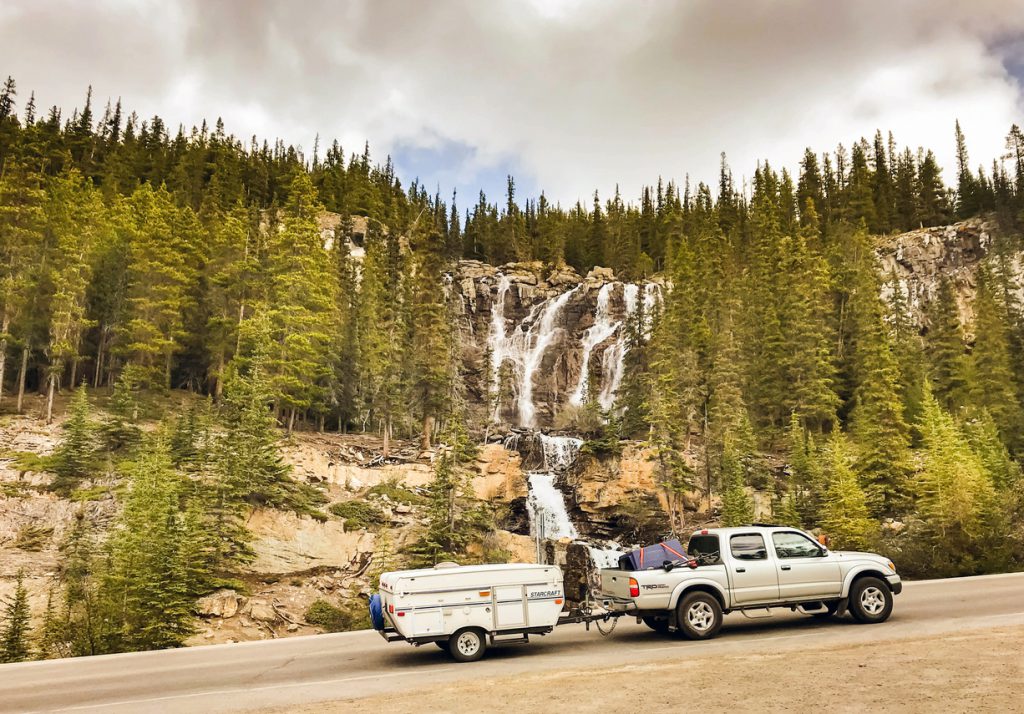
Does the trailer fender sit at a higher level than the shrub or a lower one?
higher

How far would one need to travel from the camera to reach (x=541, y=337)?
70.9m

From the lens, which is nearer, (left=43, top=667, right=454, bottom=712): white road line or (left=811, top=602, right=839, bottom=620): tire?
(left=43, top=667, right=454, bottom=712): white road line

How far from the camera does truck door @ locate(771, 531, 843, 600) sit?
12.1 m

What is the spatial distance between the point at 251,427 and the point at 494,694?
76.3ft

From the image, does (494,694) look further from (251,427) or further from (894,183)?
(894,183)

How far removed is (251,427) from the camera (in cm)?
2836

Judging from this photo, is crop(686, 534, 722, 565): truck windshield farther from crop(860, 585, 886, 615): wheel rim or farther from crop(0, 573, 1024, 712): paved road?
crop(860, 585, 886, 615): wheel rim

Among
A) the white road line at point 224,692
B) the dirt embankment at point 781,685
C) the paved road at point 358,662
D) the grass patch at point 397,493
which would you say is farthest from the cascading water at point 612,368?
the white road line at point 224,692

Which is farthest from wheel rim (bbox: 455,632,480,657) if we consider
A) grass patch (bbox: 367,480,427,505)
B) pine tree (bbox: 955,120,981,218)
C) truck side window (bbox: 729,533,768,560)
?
pine tree (bbox: 955,120,981,218)

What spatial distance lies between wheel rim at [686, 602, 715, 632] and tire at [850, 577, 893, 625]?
118 inches

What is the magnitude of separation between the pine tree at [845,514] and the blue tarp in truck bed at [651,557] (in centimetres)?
1852

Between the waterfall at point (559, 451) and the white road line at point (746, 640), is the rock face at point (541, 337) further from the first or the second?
the white road line at point (746, 640)

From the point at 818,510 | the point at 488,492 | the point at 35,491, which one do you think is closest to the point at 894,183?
the point at 818,510

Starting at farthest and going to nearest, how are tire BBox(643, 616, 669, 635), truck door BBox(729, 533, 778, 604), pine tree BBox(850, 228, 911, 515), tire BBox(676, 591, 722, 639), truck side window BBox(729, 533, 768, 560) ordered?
1. pine tree BBox(850, 228, 911, 515)
2. tire BBox(643, 616, 669, 635)
3. truck side window BBox(729, 533, 768, 560)
4. truck door BBox(729, 533, 778, 604)
5. tire BBox(676, 591, 722, 639)
